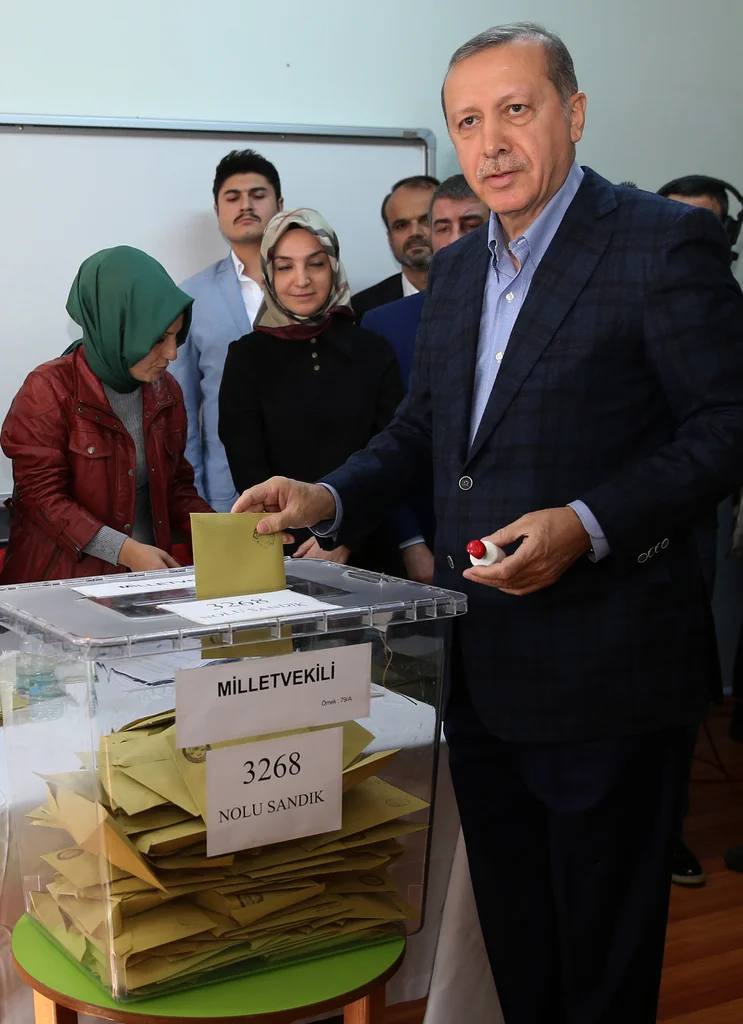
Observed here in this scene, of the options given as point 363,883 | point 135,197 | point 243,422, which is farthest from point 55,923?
point 135,197

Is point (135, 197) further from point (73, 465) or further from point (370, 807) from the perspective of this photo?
point (370, 807)

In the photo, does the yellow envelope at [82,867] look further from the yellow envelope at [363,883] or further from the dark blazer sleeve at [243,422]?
the dark blazer sleeve at [243,422]

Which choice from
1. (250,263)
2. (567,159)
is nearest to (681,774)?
(567,159)

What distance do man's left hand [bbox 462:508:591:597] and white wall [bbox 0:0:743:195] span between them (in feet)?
7.23

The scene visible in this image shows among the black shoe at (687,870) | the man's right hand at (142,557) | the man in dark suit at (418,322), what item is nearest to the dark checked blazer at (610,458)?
the man's right hand at (142,557)

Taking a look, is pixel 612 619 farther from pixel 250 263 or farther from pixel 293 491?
pixel 250 263

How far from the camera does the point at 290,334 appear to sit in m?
2.34

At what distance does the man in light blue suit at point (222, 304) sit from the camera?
2.77m

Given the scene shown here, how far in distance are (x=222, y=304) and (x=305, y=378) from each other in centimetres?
69

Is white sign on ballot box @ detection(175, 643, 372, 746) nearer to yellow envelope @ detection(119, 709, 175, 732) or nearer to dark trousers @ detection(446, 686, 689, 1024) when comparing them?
yellow envelope @ detection(119, 709, 175, 732)

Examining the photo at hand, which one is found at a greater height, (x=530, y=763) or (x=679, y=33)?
(x=679, y=33)

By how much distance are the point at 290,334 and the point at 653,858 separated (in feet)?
4.85

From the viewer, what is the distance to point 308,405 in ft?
7.50

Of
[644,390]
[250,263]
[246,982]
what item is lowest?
[246,982]
